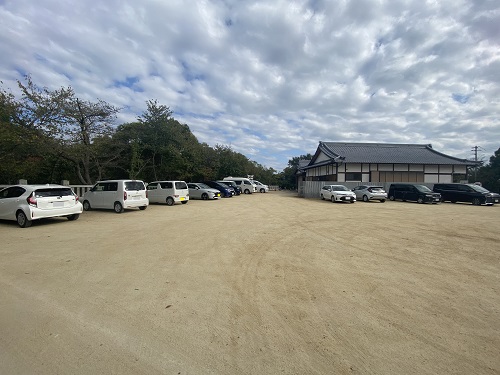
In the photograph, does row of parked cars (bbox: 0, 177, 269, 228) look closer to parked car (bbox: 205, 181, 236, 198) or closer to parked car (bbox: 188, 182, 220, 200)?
parked car (bbox: 188, 182, 220, 200)

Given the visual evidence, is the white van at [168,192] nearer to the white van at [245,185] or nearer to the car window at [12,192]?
the car window at [12,192]

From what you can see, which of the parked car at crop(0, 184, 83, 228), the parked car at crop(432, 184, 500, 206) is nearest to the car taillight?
the parked car at crop(0, 184, 83, 228)

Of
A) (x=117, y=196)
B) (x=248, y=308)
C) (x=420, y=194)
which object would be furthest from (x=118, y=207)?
(x=420, y=194)

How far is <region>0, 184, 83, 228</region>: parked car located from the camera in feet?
30.0

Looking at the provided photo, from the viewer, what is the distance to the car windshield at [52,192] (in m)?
9.38

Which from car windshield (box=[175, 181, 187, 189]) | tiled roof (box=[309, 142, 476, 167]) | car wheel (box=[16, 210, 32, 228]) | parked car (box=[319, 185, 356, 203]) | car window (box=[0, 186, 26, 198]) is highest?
tiled roof (box=[309, 142, 476, 167])

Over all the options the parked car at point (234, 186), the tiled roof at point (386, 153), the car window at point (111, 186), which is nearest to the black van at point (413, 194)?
the tiled roof at point (386, 153)

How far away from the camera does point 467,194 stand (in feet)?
67.7

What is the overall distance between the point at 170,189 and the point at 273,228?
1014 cm

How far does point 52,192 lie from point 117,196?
347 cm

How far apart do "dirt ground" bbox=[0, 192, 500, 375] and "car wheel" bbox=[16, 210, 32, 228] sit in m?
3.23

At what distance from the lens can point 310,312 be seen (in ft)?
10.9

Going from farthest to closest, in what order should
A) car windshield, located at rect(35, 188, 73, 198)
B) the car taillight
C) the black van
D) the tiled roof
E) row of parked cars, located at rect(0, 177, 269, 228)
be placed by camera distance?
the tiled roof < the black van < car windshield, located at rect(35, 188, 73, 198) < row of parked cars, located at rect(0, 177, 269, 228) < the car taillight

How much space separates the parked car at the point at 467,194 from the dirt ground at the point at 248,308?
17139mm
